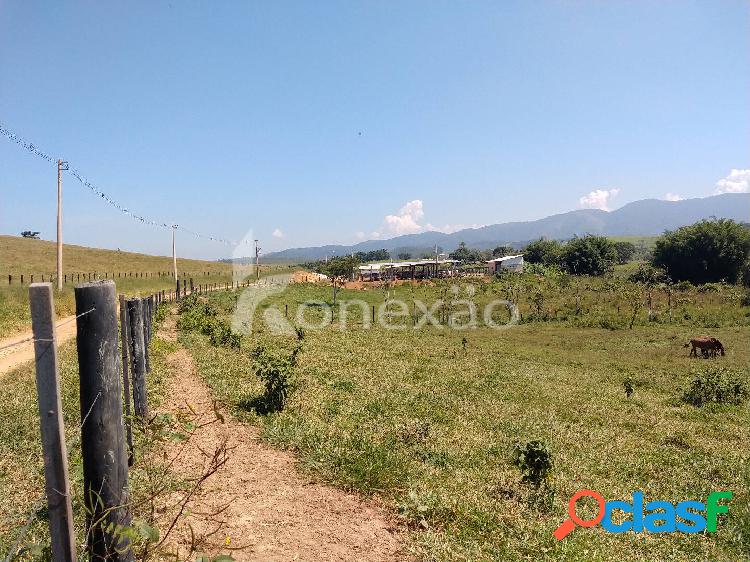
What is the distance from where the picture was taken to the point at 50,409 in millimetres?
2473

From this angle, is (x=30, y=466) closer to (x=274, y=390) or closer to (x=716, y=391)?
(x=274, y=390)

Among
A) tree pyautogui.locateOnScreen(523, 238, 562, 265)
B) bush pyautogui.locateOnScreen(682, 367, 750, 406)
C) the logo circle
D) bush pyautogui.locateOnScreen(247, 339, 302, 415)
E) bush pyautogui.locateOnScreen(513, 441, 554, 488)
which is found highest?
tree pyautogui.locateOnScreen(523, 238, 562, 265)

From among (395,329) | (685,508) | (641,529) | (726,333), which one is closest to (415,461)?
(641,529)

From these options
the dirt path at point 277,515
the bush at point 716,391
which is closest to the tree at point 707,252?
the bush at point 716,391

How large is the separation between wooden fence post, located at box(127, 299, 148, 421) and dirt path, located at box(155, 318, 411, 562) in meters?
0.99

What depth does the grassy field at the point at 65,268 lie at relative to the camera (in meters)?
21.6

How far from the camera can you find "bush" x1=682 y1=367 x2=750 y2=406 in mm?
14023

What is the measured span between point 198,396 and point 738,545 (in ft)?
32.2

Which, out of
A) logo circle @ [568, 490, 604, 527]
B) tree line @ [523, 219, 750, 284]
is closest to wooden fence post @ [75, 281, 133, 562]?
logo circle @ [568, 490, 604, 527]

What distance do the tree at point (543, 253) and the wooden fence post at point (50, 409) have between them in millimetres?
102349

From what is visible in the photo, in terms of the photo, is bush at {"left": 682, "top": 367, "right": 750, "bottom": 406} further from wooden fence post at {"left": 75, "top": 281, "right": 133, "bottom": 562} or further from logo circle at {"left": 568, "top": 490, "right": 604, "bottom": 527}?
wooden fence post at {"left": 75, "top": 281, "right": 133, "bottom": 562}

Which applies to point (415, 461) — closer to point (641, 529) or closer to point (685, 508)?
point (641, 529)

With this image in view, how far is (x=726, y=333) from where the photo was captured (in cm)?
2761

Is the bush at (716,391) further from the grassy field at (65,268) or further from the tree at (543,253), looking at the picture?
the tree at (543,253)
